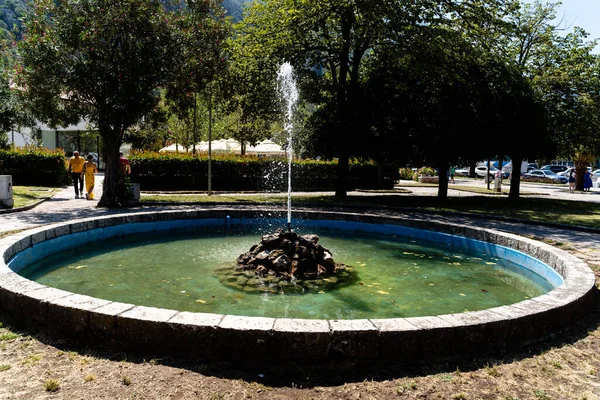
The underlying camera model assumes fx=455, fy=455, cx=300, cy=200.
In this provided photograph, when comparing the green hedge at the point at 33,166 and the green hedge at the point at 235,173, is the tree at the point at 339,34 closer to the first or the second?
the green hedge at the point at 235,173


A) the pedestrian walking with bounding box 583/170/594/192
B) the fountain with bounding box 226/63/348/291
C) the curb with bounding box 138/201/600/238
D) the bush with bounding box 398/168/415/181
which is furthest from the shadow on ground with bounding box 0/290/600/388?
the bush with bounding box 398/168/415/181

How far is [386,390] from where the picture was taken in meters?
3.46

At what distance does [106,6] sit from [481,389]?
14.3 metres

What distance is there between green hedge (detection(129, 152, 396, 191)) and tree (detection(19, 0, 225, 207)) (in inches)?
271

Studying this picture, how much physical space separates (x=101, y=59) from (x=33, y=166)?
1128 cm

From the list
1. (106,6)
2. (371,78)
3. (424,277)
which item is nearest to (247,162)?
(371,78)

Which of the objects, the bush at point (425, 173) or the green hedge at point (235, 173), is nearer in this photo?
the green hedge at point (235, 173)

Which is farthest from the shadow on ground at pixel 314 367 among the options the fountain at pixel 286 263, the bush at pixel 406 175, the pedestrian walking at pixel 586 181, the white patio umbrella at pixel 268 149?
the bush at pixel 406 175

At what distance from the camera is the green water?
5.84m

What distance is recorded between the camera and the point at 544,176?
4297 cm

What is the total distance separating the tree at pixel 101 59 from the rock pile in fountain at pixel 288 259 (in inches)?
324

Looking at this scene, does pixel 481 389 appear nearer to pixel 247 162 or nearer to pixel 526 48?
pixel 247 162

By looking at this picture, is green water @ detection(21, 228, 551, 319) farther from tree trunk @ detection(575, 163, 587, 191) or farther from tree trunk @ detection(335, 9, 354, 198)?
tree trunk @ detection(575, 163, 587, 191)

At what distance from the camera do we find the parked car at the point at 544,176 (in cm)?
4182
